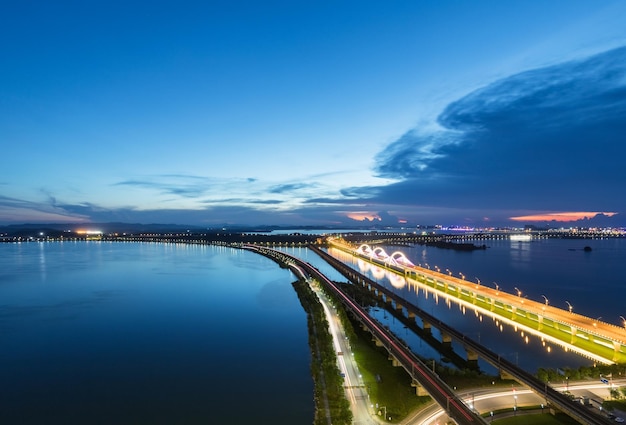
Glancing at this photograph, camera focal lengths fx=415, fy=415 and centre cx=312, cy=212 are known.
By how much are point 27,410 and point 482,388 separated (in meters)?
22.9

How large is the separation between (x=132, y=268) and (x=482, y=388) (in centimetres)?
7042

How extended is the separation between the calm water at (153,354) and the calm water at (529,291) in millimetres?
11223

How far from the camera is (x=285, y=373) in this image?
83.1 ft

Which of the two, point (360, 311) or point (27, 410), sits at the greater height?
point (360, 311)

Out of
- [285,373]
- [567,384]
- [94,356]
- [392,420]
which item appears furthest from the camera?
[94,356]

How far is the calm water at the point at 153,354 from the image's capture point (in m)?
21.1

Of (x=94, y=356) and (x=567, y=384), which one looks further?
(x=94, y=356)

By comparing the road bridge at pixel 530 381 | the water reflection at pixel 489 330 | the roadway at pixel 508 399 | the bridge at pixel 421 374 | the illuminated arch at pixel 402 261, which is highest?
the illuminated arch at pixel 402 261

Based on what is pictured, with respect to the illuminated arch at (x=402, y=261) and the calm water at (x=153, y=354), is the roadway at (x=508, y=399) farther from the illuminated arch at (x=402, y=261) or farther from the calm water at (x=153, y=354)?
the illuminated arch at (x=402, y=261)

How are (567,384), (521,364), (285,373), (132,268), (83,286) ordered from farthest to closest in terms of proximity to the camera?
(132,268) < (83,286) < (521,364) < (285,373) < (567,384)

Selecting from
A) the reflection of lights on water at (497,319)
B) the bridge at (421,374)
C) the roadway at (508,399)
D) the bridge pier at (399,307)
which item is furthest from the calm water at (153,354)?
the reflection of lights on water at (497,319)

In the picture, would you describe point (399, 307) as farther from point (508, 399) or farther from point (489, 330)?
point (508, 399)

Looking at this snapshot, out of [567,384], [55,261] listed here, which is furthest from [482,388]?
[55,261]

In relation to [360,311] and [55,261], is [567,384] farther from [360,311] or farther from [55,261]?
[55,261]
